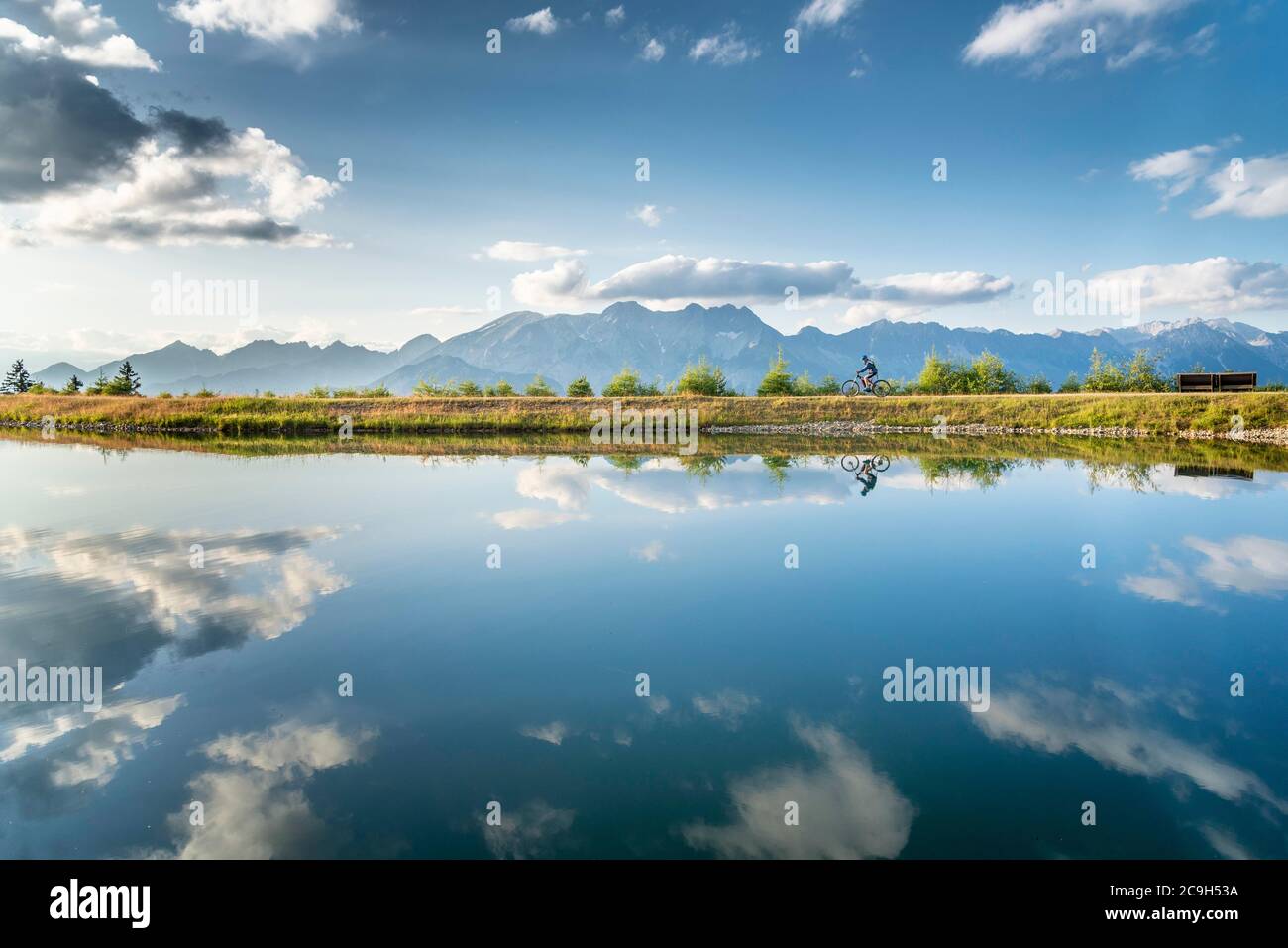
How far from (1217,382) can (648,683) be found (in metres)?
61.8

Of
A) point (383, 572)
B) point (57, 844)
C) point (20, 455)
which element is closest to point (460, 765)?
point (57, 844)

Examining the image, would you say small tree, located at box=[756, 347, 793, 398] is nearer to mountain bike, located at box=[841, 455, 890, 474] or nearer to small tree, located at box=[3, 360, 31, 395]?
mountain bike, located at box=[841, 455, 890, 474]

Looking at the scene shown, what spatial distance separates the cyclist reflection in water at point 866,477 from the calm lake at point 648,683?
15.5ft

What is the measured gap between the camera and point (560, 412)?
202ft

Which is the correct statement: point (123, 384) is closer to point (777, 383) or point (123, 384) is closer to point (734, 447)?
point (777, 383)

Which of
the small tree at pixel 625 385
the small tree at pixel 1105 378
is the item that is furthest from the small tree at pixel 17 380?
the small tree at pixel 1105 378

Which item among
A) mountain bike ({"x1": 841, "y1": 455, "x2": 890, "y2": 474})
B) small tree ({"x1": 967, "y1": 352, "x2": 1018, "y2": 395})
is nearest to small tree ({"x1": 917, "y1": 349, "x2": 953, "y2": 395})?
small tree ({"x1": 967, "y1": 352, "x2": 1018, "y2": 395})

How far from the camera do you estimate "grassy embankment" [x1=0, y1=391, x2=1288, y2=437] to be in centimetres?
5244

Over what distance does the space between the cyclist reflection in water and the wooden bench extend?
3403cm

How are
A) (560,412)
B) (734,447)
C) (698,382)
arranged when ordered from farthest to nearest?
1. (698,382)
2. (560,412)
3. (734,447)

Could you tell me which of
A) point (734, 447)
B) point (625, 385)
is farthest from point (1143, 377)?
point (625, 385)

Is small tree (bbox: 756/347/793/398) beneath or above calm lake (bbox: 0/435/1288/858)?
above
